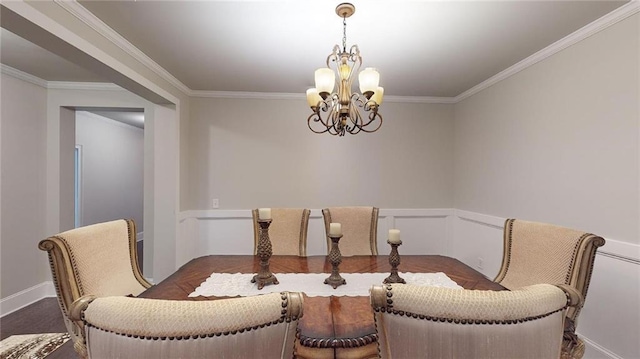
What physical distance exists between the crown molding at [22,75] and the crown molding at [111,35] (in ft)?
4.53

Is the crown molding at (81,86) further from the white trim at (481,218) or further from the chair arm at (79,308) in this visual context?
the white trim at (481,218)

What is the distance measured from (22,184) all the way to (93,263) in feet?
8.20

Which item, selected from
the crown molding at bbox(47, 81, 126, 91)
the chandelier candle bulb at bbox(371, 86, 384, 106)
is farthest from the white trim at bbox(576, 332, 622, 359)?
the crown molding at bbox(47, 81, 126, 91)

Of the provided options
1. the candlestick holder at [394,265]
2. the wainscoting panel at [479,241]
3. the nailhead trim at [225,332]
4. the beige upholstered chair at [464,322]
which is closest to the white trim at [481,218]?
the wainscoting panel at [479,241]

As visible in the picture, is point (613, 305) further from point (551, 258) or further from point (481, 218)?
point (481, 218)

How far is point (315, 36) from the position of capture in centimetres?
212

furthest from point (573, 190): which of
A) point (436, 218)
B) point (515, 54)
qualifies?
point (436, 218)

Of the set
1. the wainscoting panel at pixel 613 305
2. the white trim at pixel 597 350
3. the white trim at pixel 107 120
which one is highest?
the white trim at pixel 107 120

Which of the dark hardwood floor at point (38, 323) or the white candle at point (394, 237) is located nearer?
the white candle at point (394, 237)

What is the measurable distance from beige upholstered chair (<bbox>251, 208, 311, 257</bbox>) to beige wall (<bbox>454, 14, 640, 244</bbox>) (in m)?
1.94

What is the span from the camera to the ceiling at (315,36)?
5.81ft

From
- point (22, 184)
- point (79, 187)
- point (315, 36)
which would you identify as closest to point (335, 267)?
point (315, 36)

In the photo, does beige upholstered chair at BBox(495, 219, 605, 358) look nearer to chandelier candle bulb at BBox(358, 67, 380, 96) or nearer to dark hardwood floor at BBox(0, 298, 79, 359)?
chandelier candle bulb at BBox(358, 67, 380, 96)

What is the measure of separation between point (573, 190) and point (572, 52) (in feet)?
3.26
